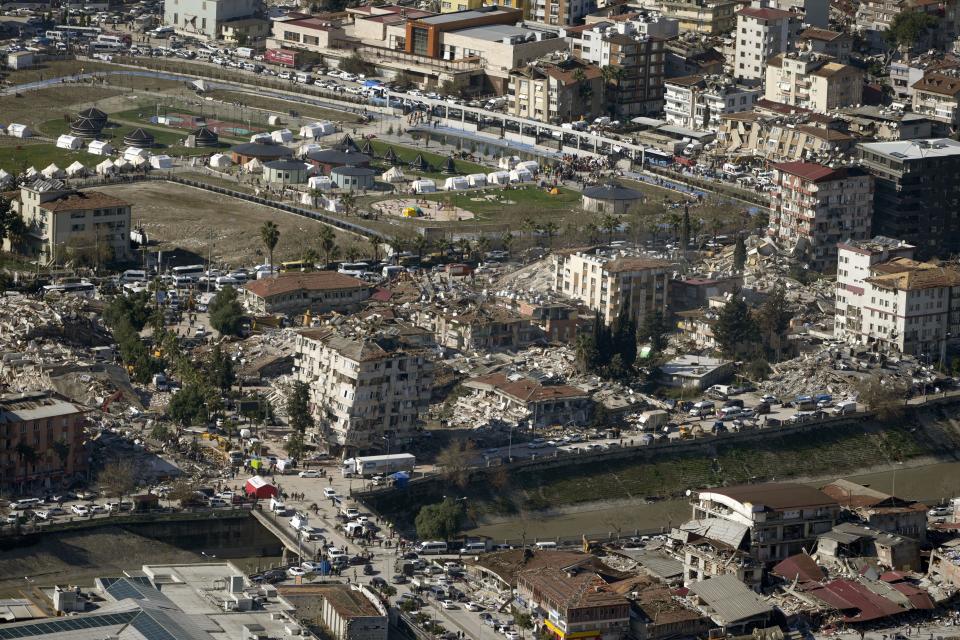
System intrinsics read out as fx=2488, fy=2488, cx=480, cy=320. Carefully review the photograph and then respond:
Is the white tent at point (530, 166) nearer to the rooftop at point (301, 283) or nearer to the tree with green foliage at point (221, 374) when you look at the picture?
the rooftop at point (301, 283)

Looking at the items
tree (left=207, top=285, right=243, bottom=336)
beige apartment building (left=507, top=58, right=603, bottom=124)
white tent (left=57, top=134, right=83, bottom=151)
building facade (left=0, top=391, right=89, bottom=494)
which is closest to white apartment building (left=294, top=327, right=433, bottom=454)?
building facade (left=0, top=391, right=89, bottom=494)

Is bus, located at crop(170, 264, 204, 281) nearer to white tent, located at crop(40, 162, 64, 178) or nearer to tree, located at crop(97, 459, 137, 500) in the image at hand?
white tent, located at crop(40, 162, 64, 178)

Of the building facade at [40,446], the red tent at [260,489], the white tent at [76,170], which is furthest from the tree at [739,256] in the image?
the building facade at [40,446]

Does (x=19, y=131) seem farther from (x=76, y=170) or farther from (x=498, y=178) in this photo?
(x=498, y=178)

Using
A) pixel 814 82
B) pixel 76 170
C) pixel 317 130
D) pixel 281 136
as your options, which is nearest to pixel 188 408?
pixel 76 170

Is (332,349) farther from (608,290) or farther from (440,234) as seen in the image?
(440,234)
